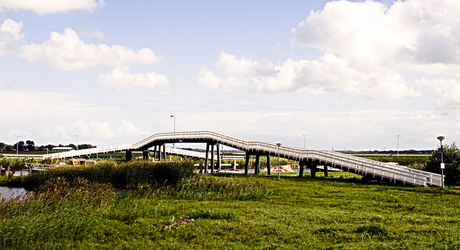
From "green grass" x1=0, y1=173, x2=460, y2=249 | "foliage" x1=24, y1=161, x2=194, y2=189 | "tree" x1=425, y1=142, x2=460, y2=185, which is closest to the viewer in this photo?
"green grass" x1=0, y1=173, x2=460, y2=249

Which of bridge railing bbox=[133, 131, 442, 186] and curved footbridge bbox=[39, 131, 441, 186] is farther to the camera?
curved footbridge bbox=[39, 131, 441, 186]

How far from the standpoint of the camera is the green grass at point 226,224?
15.2 meters

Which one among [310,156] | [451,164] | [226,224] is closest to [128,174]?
[310,156]

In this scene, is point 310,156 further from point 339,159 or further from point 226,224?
point 226,224

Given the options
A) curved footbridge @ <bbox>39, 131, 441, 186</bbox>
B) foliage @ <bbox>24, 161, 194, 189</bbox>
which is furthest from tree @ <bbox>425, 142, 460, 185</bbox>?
foliage @ <bbox>24, 161, 194, 189</bbox>

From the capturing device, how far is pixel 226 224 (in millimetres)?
18188

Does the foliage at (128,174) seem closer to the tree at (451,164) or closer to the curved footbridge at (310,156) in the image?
the curved footbridge at (310,156)

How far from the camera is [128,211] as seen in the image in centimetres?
2153

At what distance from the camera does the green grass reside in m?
15.2

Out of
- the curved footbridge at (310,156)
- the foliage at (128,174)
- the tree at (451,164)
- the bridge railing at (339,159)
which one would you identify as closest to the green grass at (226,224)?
the foliage at (128,174)

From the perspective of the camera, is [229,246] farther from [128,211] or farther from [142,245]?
[128,211]

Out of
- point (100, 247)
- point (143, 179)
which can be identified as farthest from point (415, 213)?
point (143, 179)

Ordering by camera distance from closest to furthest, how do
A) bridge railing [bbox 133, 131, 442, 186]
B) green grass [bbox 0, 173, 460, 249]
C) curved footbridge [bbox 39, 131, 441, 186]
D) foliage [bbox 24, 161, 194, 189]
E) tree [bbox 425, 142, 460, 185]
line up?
green grass [bbox 0, 173, 460, 249] → foliage [bbox 24, 161, 194, 189] → bridge railing [bbox 133, 131, 442, 186] → curved footbridge [bbox 39, 131, 441, 186] → tree [bbox 425, 142, 460, 185]

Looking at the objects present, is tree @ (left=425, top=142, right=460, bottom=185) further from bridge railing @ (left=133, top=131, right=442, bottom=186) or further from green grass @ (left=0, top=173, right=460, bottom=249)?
green grass @ (left=0, top=173, right=460, bottom=249)
